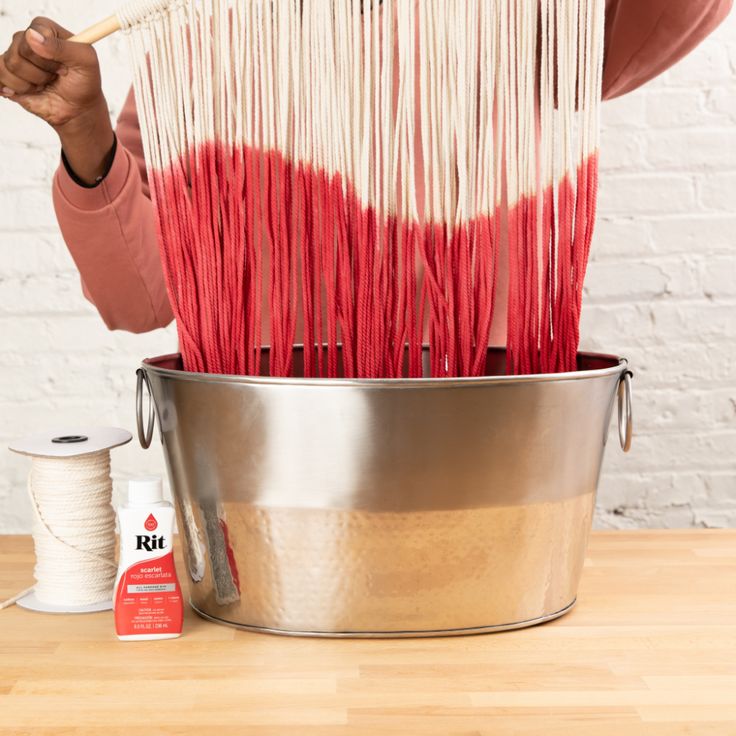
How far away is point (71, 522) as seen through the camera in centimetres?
83

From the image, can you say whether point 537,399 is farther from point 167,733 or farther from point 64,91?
point 64,91

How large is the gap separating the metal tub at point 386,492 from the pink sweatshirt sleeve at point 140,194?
0.31 meters

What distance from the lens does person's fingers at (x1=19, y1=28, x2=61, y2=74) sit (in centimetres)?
71

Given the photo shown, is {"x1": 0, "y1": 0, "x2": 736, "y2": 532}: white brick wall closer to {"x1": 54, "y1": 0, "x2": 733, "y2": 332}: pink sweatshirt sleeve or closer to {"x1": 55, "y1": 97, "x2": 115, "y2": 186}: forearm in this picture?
{"x1": 54, "y1": 0, "x2": 733, "y2": 332}: pink sweatshirt sleeve

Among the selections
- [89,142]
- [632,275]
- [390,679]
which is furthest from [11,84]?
[632,275]

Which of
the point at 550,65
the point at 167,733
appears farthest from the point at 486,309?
the point at 167,733

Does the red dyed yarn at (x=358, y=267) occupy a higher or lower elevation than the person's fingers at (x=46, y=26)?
lower

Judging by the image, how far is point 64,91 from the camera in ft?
2.59

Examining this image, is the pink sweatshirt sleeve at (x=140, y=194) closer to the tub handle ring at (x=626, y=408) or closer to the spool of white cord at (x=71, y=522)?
the spool of white cord at (x=71, y=522)

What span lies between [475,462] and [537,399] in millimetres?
65

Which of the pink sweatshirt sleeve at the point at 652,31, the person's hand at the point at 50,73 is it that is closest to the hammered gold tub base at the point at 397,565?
the person's hand at the point at 50,73

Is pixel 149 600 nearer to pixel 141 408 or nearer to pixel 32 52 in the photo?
pixel 141 408

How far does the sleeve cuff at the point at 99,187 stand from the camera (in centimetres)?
98

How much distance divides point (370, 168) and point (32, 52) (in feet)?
0.88
